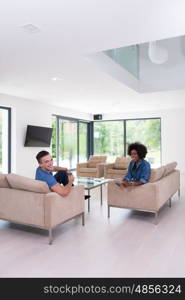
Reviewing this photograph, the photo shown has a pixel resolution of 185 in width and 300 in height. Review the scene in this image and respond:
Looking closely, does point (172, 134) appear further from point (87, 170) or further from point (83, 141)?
point (87, 170)

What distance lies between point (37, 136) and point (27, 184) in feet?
14.9

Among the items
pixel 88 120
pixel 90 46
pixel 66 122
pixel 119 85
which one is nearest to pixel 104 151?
pixel 88 120

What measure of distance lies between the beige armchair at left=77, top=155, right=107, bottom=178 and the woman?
361 cm

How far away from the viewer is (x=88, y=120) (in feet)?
34.8

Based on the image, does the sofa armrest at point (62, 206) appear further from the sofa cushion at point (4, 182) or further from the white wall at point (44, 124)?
the white wall at point (44, 124)

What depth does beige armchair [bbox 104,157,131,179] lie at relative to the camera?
708cm

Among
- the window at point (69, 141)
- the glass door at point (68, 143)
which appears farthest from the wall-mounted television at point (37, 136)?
the glass door at point (68, 143)

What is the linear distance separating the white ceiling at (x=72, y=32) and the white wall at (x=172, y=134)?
5011 millimetres

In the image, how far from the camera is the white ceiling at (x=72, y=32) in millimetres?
2326

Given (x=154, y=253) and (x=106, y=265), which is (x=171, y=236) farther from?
(x=106, y=265)

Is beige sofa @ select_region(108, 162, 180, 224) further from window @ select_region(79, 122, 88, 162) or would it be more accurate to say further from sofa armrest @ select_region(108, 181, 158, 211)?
window @ select_region(79, 122, 88, 162)

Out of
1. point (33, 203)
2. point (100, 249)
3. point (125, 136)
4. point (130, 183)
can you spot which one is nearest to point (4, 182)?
point (33, 203)

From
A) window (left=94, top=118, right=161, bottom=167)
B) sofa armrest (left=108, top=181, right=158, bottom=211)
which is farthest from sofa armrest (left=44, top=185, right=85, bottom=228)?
window (left=94, top=118, right=161, bottom=167)

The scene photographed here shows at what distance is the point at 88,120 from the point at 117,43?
7.44 metres
